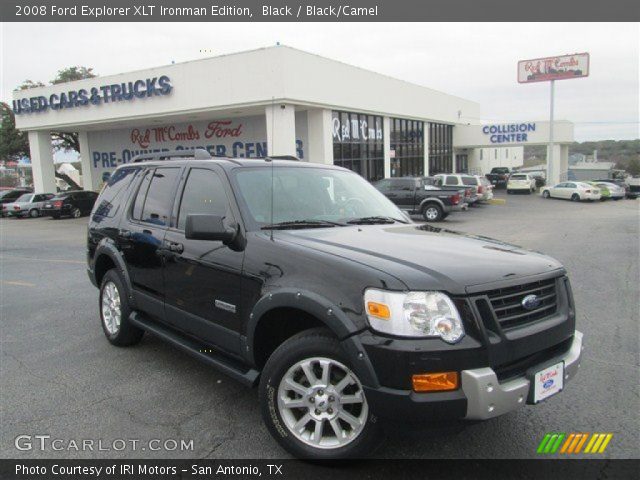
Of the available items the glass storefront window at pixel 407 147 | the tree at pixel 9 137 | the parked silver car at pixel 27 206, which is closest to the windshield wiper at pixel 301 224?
the glass storefront window at pixel 407 147

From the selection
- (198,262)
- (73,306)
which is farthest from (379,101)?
(198,262)

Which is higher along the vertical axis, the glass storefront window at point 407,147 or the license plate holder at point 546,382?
the glass storefront window at point 407,147

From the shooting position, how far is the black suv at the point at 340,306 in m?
2.63

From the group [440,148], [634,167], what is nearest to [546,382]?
[440,148]

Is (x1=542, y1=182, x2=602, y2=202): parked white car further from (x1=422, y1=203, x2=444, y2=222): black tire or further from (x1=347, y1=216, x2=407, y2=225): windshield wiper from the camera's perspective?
(x1=347, y1=216, x2=407, y2=225): windshield wiper

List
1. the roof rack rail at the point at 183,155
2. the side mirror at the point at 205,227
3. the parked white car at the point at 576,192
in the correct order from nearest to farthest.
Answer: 1. the side mirror at the point at 205,227
2. the roof rack rail at the point at 183,155
3. the parked white car at the point at 576,192

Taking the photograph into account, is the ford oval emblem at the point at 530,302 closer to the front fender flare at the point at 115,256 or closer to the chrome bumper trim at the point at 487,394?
the chrome bumper trim at the point at 487,394

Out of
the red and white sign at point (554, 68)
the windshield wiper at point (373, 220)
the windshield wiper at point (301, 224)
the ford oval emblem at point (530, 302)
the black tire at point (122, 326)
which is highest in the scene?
the red and white sign at point (554, 68)

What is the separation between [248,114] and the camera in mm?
23922

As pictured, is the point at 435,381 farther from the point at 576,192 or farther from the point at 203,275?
the point at 576,192

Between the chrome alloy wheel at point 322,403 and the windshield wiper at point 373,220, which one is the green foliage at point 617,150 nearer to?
the windshield wiper at point 373,220

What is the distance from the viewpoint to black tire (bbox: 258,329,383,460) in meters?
2.81

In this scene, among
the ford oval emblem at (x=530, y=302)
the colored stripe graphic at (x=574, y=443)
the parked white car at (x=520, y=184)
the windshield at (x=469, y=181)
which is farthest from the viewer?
the parked white car at (x=520, y=184)

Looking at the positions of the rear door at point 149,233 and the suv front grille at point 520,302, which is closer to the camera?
the suv front grille at point 520,302
